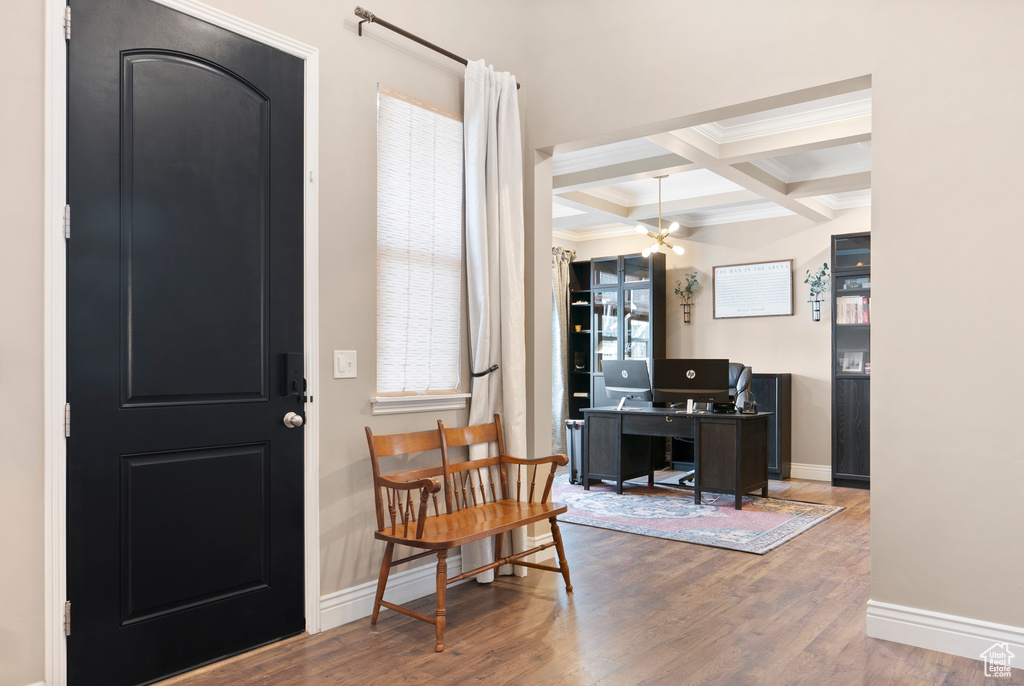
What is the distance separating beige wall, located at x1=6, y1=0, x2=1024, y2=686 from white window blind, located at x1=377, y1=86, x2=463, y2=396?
0.37ft

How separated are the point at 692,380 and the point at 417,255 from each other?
333 centimetres

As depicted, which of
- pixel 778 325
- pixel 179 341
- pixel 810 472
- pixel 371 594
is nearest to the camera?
pixel 179 341

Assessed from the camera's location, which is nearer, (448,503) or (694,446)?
(448,503)

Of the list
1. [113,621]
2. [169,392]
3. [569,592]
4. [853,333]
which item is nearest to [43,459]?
[169,392]

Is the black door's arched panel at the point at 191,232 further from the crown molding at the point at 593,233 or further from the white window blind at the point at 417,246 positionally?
the crown molding at the point at 593,233

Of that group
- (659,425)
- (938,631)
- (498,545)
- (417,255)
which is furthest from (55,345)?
(659,425)

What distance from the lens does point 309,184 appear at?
116 inches

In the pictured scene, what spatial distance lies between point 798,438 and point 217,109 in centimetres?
633

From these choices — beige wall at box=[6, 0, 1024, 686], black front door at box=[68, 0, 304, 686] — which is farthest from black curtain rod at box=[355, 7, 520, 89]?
black front door at box=[68, 0, 304, 686]

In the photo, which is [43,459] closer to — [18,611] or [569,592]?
[18,611]

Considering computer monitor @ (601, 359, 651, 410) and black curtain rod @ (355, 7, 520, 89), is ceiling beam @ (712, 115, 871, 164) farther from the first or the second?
computer monitor @ (601, 359, 651, 410)

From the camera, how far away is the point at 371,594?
125 inches

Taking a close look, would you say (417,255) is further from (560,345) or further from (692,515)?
(560,345)

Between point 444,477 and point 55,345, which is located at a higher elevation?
point 55,345
